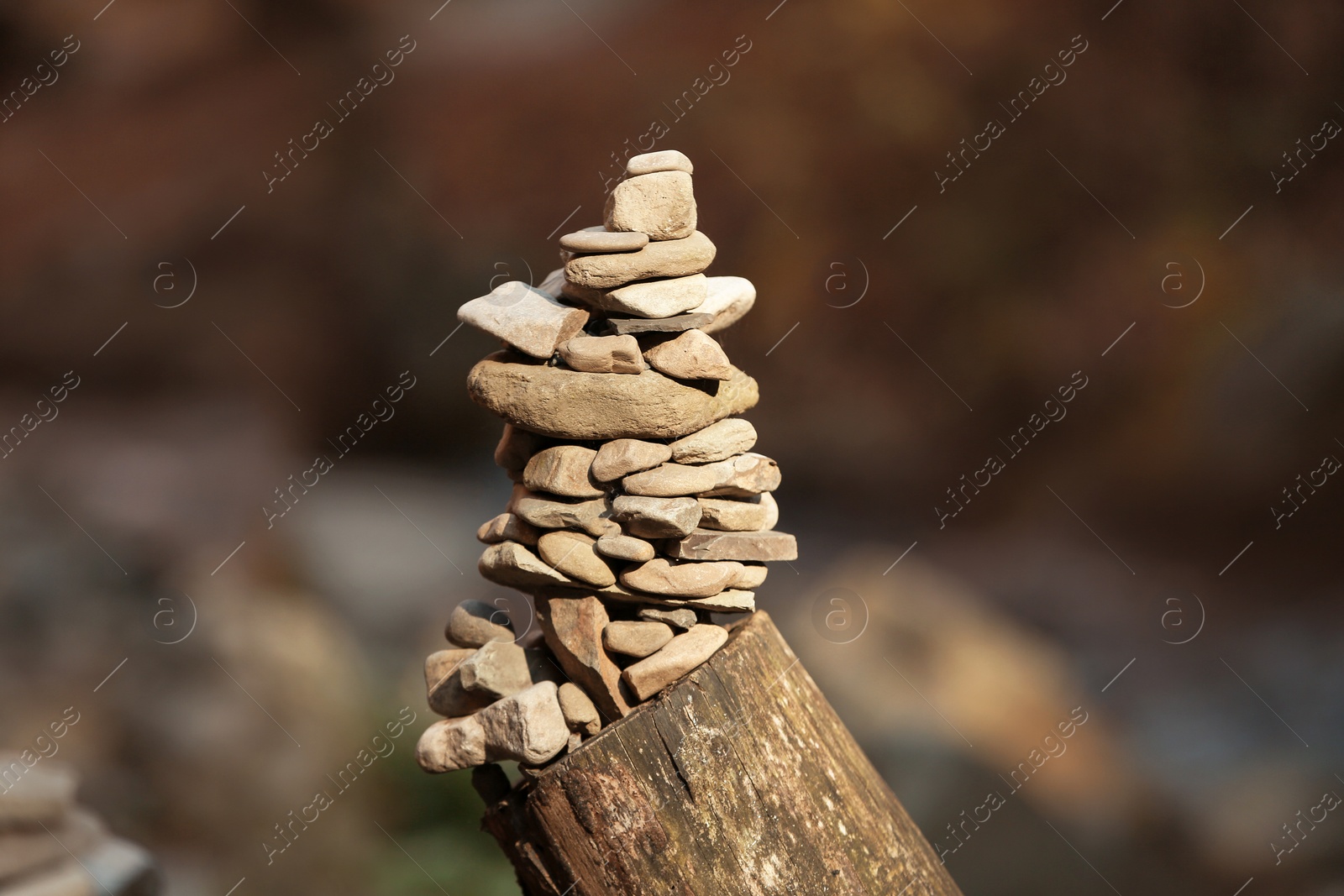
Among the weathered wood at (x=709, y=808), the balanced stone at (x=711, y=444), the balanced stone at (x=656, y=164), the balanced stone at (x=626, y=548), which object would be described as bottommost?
the weathered wood at (x=709, y=808)

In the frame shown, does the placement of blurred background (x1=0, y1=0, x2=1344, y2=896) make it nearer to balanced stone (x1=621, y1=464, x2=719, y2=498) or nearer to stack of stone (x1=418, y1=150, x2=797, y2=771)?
stack of stone (x1=418, y1=150, x2=797, y2=771)

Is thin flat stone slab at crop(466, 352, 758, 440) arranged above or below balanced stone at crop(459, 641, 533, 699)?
above

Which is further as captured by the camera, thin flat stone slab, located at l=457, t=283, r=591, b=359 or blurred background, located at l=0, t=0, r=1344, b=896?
blurred background, located at l=0, t=0, r=1344, b=896

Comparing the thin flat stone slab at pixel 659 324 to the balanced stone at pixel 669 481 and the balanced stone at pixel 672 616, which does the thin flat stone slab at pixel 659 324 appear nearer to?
the balanced stone at pixel 669 481

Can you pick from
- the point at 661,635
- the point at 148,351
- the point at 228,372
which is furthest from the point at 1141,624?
the point at 148,351

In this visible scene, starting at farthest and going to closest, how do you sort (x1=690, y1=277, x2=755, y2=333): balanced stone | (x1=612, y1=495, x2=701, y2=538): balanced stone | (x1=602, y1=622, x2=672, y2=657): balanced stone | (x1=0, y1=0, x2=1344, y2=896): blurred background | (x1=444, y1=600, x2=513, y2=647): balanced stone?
1. (x1=0, y1=0, x2=1344, y2=896): blurred background
2. (x1=444, y1=600, x2=513, y2=647): balanced stone
3. (x1=690, y1=277, x2=755, y2=333): balanced stone
4. (x1=602, y1=622, x2=672, y2=657): balanced stone
5. (x1=612, y1=495, x2=701, y2=538): balanced stone

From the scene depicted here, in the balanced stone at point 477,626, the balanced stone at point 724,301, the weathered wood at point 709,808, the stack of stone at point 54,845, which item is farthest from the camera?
the stack of stone at point 54,845

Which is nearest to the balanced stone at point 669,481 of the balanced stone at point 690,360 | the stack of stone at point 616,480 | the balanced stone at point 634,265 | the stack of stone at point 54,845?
the stack of stone at point 616,480

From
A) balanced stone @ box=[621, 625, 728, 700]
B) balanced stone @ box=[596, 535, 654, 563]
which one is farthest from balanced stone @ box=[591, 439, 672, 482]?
balanced stone @ box=[621, 625, 728, 700]
